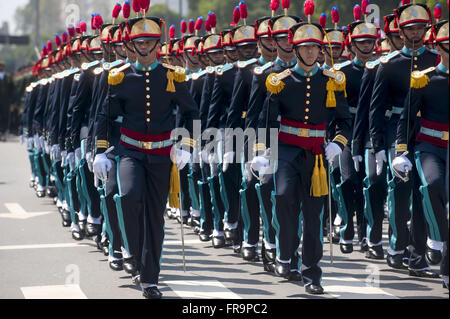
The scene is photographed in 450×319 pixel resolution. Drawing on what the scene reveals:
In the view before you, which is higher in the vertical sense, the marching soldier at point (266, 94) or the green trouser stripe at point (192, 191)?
the marching soldier at point (266, 94)

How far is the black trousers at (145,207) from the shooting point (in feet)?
25.1

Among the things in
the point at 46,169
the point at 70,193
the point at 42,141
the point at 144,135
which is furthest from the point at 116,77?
the point at 46,169

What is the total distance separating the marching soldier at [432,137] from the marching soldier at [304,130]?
24.7 inches

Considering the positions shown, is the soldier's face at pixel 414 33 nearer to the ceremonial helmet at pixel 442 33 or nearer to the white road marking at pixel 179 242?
the ceremonial helmet at pixel 442 33

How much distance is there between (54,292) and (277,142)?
229 cm

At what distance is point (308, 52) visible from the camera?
784cm

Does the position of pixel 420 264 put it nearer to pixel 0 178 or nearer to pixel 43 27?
pixel 0 178

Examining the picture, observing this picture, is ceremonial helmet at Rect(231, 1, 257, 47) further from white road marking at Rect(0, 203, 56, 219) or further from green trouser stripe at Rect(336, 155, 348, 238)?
white road marking at Rect(0, 203, 56, 219)

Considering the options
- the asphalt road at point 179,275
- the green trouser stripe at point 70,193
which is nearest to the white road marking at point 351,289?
the asphalt road at point 179,275

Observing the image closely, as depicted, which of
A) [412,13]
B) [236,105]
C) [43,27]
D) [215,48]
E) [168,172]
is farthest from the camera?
[43,27]

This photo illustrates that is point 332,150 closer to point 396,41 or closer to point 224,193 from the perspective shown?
point 396,41

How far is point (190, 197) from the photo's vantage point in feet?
39.9

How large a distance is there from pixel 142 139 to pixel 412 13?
2.72 m
